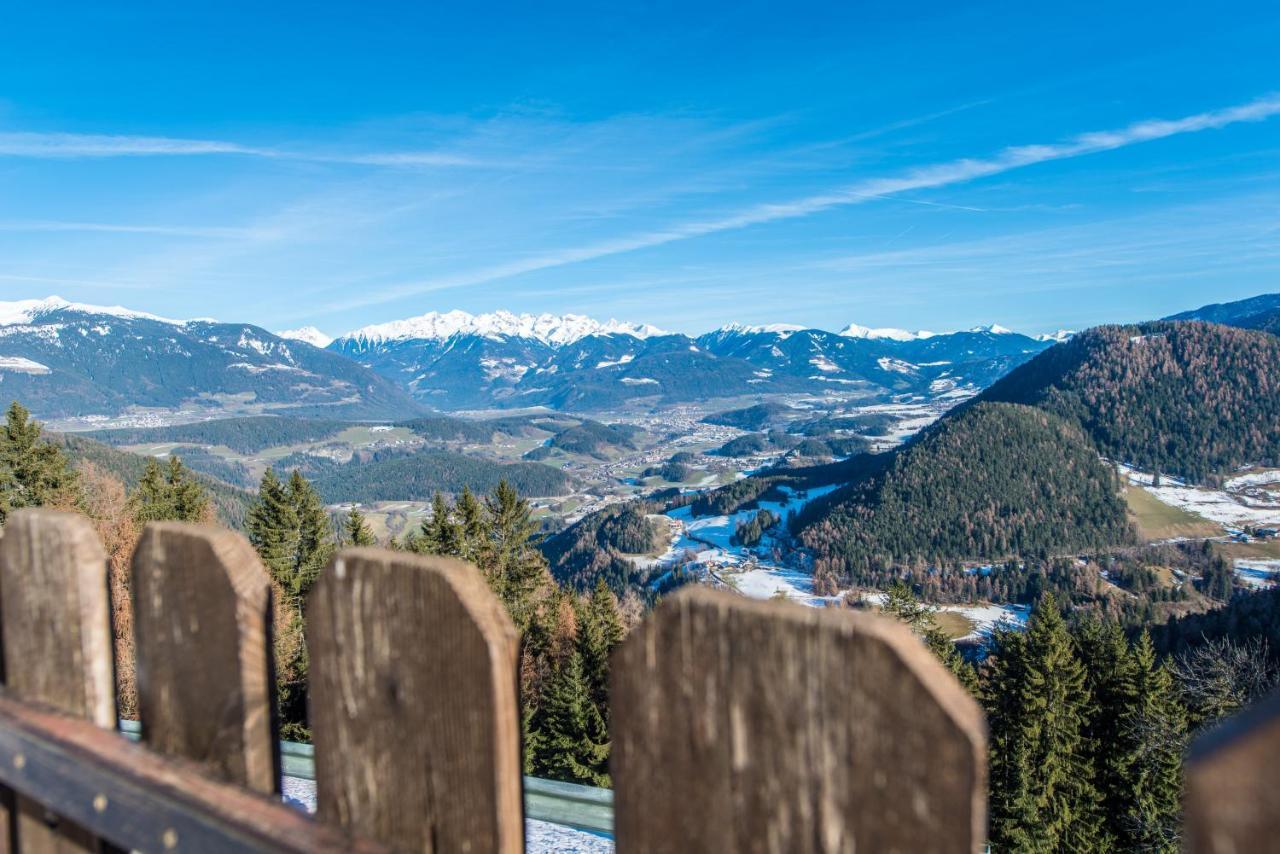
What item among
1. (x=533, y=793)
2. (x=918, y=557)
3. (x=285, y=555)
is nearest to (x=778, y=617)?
(x=533, y=793)

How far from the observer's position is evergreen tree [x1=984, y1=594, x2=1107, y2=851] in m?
22.9

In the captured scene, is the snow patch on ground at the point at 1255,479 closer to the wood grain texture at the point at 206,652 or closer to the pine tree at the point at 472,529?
the pine tree at the point at 472,529

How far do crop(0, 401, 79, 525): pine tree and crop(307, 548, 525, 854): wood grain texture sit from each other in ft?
95.0

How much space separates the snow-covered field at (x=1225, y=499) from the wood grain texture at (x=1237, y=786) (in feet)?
664

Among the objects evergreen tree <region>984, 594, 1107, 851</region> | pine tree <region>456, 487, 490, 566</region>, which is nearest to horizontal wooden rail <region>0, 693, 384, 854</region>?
pine tree <region>456, 487, 490, 566</region>

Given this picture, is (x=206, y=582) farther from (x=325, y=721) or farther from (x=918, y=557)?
(x=918, y=557)

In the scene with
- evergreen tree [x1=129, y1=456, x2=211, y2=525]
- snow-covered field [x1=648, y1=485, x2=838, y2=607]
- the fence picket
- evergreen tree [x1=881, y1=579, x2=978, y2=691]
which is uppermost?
the fence picket

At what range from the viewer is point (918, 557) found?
6112 inches

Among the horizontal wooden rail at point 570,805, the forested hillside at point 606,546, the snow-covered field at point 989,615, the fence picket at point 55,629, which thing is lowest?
the snow-covered field at point 989,615

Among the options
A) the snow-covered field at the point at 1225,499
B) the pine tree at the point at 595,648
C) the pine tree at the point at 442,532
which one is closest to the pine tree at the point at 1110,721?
the pine tree at the point at 595,648

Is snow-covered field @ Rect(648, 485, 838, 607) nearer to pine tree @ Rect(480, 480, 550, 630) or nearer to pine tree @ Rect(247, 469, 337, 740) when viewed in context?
pine tree @ Rect(480, 480, 550, 630)

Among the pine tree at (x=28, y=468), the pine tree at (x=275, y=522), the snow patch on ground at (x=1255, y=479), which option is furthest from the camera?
the snow patch on ground at (x=1255, y=479)

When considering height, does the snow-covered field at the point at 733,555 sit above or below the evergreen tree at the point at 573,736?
below

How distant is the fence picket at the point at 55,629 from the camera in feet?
5.50
